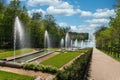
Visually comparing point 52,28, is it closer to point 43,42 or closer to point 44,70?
point 43,42

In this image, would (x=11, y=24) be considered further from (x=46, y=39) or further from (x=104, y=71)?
(x=104, y=71)

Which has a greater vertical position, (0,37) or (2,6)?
(2,6)

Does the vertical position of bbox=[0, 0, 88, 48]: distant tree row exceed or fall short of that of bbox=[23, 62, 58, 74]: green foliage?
it exceeds it

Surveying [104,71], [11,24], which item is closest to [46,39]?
[11,24]

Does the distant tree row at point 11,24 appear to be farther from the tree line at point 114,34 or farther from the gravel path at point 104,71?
the gravel path at point 104,71

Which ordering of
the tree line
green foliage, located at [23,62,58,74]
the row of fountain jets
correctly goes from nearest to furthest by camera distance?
green foliage, located at [23,62,58,74]
the tree line
the row of fountain jets

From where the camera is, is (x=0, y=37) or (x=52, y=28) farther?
(x=52, y=28)

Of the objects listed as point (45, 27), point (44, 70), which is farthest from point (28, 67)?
point (45, 27)

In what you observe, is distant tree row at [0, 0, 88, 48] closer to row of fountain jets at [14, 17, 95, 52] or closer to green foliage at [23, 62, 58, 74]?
row of fountain jets at [14, 17, 95, 52]

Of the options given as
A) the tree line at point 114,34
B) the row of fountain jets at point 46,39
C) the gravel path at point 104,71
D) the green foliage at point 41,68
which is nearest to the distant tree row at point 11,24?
the row of fountain jets at point 46,39

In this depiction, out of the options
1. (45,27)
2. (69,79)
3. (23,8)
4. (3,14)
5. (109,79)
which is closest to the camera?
(69,79)

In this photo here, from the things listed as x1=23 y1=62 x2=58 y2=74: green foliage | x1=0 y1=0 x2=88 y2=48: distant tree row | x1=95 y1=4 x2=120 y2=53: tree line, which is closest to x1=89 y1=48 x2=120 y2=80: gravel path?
x1=23 y1=62 x2=58 y2=74: green foliage

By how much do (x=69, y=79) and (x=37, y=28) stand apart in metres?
59.2

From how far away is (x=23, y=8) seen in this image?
5738cm
